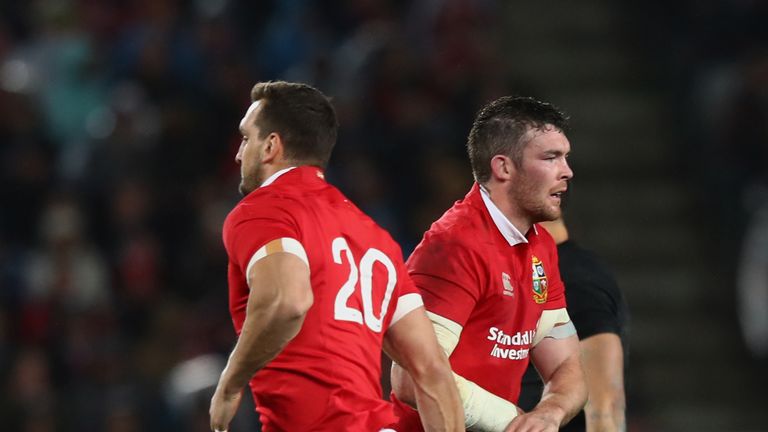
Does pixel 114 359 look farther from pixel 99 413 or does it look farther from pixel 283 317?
pixel 283 317

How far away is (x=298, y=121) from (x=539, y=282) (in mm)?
959

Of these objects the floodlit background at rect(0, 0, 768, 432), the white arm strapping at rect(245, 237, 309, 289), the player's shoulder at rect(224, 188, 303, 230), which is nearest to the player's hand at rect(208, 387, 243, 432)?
the white arm strapping at rect(245, 237, 309, 289)

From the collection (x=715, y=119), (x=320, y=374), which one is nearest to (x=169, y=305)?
(x=715, y=119)

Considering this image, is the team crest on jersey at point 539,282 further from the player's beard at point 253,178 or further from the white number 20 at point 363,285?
the player's beard at point 253,178

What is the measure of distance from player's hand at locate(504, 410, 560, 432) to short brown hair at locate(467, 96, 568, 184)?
766mm

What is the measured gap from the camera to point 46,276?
31.9ft

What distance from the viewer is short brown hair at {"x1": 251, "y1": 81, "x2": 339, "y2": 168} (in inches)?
166

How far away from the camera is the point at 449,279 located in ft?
14.0

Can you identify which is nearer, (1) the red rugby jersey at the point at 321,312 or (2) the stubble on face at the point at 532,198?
(1) the red rugby jersey at the point at 321,312

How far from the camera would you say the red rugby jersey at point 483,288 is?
14.0 feet

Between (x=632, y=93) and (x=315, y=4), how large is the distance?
2964 millimetres

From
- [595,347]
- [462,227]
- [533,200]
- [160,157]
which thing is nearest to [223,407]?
[462,227]

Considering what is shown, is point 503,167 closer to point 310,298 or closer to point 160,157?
point 310,298

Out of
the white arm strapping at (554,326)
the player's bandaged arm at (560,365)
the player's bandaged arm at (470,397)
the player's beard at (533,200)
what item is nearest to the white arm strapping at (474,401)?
the player's bandaged arm at (470,397)
